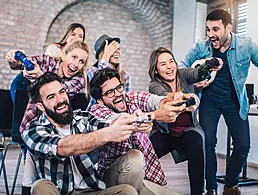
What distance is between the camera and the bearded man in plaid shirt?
1432 millimetres

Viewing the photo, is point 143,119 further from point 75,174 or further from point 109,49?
point 109,49

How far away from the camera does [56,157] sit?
1.44 m

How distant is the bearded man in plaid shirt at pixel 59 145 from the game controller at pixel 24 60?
0.97 feet

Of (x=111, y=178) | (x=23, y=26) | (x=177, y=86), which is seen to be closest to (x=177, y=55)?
(x=23, y=26)

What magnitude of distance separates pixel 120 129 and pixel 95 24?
435 centimetres

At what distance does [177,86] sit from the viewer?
2.27m

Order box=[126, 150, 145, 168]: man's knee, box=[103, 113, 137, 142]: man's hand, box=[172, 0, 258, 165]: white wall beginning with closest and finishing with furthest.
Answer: box=[103, 113, 137, 142]: man's hand < box=[126, 150, 145, 168]: man's knee < box=[172, 0, 258, 165]: white wall

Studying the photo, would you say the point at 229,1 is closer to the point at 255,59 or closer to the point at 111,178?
the point at 255,59

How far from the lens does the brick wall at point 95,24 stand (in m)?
4.86

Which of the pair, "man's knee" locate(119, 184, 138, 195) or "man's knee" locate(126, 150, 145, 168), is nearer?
"man's knee" locate(119, 184, 138, 195)

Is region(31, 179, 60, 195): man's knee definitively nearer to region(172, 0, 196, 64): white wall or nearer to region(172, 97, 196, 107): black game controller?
region(172, 97, 196, 107): black game controller

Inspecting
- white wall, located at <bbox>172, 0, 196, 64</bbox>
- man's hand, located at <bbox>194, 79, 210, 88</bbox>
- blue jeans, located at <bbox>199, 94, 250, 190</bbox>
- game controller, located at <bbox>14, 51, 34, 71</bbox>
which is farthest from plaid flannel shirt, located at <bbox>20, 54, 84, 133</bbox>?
white wall, located at <bbox>172, 0, 196, 64</bbox>

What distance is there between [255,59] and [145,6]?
3353 mm

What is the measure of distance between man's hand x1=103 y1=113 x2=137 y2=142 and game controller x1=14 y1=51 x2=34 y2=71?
0.73 m
